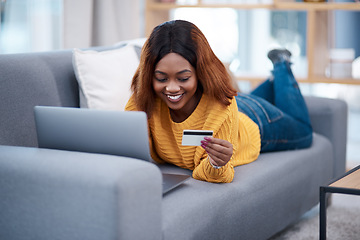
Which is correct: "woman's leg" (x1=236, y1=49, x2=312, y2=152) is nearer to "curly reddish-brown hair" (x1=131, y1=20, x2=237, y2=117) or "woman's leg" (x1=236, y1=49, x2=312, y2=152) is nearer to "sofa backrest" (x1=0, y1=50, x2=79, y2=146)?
"curly reddish-brown hair" (x1=131, y1=20, x2=237, y2=117)

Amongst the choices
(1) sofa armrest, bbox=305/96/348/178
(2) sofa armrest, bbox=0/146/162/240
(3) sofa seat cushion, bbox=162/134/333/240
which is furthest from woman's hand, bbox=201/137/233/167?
(1) sofa armrest, bbox=305/96/348/178

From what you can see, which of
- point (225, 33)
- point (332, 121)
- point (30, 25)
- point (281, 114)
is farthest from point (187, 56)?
point (225, 33)

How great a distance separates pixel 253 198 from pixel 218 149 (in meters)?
0.36

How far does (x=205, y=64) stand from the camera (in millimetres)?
1674

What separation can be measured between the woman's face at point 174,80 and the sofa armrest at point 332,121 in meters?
1.03

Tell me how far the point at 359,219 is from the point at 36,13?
2.05 m

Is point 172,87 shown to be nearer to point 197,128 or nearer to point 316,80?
point 197,128

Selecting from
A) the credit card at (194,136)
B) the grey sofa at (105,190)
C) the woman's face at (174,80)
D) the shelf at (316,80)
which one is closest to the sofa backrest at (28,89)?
the grey sofa at (105,190)

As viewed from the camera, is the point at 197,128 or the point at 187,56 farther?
the point at 197,128

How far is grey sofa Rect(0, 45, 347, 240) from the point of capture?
1.28m

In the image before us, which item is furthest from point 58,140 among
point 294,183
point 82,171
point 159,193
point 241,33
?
point 241,33

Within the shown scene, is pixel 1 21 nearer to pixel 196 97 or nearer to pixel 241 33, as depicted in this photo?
pixel 196 97

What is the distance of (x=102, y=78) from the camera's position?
2057mm

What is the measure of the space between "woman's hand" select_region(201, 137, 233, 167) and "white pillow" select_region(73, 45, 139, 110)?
0.60 meters
